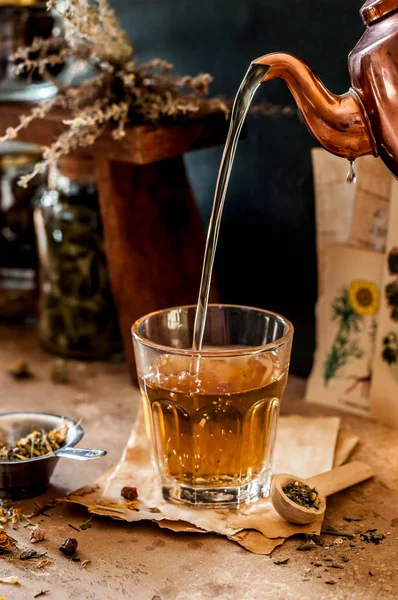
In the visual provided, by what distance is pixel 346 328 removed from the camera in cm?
115

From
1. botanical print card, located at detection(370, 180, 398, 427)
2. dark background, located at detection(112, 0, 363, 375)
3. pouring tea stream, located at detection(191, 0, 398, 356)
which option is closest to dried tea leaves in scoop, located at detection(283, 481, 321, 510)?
pouring tea stream, located at detection(191, 0, 398, 356)

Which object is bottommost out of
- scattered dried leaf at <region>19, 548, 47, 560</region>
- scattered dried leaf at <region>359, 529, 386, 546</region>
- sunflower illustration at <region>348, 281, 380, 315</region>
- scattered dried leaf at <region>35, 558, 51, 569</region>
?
scattered dried leaf at <region>35, 558, 51, 569</region>

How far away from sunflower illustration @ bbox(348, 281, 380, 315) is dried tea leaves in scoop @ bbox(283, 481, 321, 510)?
12.5 inches

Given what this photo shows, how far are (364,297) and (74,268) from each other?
0.46 meters

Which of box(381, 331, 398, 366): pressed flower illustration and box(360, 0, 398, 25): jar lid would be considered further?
box(381, 331, 398, 366): pressed flower illustration

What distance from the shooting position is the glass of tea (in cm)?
88

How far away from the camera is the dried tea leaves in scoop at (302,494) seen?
0.86 metres

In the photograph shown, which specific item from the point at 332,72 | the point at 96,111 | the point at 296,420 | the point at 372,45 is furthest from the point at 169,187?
the point at 372,45

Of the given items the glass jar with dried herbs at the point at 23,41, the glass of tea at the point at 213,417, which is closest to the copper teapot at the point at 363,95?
the glass of tea at the point at 213,417

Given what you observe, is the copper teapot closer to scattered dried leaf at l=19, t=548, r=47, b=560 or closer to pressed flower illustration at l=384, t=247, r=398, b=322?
pressed flower illustration at l=384, t=247, r=398, b=322

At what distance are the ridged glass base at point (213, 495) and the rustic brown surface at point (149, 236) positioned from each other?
0.35 metres

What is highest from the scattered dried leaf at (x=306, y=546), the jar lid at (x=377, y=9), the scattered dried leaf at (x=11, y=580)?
the jar lid at (x=377, y=9)

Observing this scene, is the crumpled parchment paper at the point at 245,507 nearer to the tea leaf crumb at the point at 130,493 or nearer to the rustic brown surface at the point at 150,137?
Answer: the tea leaf crumb at the point at 130,493

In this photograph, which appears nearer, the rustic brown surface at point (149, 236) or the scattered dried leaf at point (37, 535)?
the scattered dried leaf at point (37, 535)
